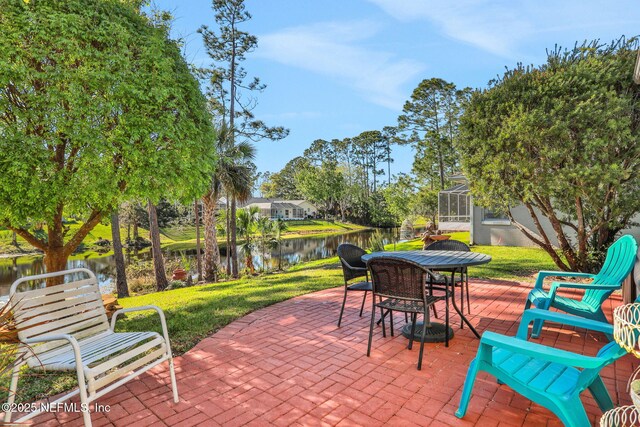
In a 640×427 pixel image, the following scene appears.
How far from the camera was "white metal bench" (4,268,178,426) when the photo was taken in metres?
2.06

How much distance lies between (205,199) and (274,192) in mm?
51777

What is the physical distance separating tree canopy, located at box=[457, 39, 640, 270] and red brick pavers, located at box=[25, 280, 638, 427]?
2.41 meters

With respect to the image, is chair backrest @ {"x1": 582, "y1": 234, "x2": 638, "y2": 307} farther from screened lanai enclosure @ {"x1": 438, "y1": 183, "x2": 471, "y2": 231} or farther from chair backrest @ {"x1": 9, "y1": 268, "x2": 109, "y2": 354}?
screened lanai enclosure @ {"x1": 438, "y1": 183, "x2": 471, "y2": 231}

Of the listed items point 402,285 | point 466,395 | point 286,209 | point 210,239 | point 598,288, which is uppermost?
point 286,209

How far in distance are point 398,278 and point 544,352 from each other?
1418 millimetres

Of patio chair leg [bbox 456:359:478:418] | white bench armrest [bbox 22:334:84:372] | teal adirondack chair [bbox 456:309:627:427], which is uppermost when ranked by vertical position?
white bench armrest [bbox 22:334:84:372]

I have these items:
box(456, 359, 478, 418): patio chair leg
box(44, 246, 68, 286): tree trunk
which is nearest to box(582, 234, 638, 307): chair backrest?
Answer: box(456, 359, 478, 418): patio chair leg

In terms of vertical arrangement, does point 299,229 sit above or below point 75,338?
below

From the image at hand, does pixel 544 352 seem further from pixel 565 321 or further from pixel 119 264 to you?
pixel 119 264

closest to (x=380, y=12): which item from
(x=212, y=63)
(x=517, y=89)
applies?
(x=517, y=89)

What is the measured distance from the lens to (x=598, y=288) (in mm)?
3197

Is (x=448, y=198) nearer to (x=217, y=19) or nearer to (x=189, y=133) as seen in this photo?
(x=217, y=19)

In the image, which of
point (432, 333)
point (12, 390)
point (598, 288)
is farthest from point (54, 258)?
point (598, 288)

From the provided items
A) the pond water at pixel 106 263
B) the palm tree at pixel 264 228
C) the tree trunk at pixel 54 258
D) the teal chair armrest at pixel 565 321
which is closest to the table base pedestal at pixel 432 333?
the teal chair armrest at pixel 565 321
